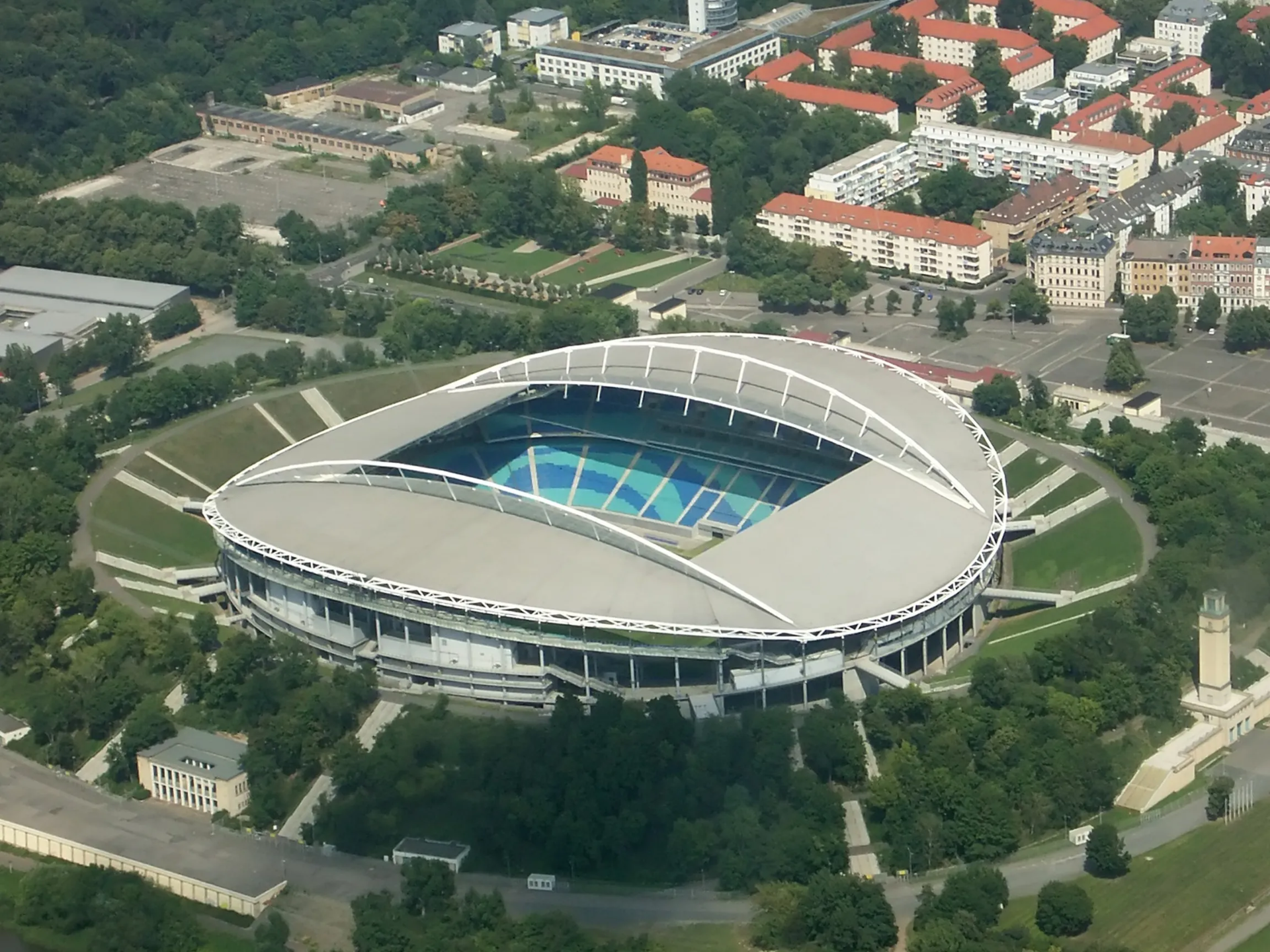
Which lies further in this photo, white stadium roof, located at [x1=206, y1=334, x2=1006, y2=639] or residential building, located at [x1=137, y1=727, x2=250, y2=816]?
white stadium roof, located at [x1=206, y1=334, x2=1006, y2=639]

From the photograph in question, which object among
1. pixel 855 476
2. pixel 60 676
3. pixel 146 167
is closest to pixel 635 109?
pixel 146 167

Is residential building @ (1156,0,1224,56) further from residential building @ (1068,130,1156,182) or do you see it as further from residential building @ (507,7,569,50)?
residential building @ (507,7,569,50)

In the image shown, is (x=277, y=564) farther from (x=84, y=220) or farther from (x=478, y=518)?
(x=84, y=220)

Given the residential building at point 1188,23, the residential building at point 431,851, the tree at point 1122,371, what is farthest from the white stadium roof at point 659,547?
the residential building at point 1188,23

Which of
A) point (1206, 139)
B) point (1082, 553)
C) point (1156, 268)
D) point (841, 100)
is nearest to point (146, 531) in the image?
point (1082, 553)

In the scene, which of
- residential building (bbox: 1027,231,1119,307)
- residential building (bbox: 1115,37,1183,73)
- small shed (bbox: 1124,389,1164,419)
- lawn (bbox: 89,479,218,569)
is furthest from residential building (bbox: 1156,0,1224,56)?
lawn (bbox: 89,479,218,569)

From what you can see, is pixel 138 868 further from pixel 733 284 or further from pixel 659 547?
pixel 733 284
